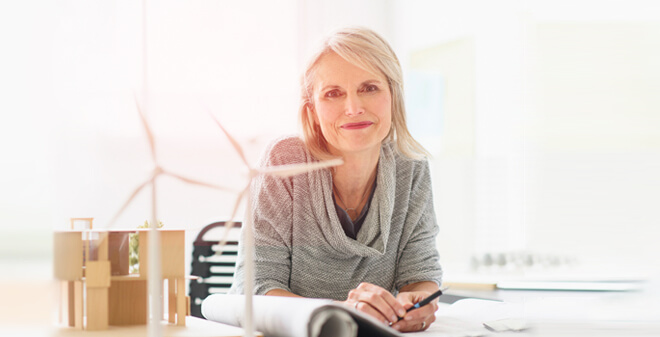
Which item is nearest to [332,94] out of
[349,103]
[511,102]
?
[349,103]

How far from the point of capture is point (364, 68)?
1.07 m

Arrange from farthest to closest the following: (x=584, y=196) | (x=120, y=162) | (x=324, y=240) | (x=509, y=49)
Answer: (x=509, y=49) → (x=584, y=196) → (x=324, y=240) → (x=120, y=162)

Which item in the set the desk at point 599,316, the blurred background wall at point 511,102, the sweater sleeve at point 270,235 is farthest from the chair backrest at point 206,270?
the desk at point 599,316

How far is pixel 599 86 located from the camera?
317 cm

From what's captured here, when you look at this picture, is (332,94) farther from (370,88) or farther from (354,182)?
(354,182)

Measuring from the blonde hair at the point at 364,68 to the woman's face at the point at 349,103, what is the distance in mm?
15

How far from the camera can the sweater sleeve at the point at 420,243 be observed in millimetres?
1180

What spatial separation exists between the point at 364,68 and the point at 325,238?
1.08ft

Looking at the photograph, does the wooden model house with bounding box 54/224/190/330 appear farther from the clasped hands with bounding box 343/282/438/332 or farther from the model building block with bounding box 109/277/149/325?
the clasped hands with bounding box 343/282/438/332

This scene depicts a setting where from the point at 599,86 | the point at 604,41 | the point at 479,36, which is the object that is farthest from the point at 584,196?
the point at 479,36

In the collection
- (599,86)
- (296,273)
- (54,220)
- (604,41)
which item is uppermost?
(604,41)

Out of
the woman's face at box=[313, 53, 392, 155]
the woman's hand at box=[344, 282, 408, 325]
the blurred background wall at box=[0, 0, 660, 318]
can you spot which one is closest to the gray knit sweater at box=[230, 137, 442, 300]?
the woman's face at box=[313, 53, 392, 155]

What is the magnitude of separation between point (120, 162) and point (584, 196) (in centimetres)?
279

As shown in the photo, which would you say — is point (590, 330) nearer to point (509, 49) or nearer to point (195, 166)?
point (195, 166)
